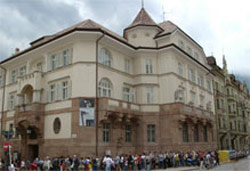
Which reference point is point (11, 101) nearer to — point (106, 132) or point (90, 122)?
point (90, 122)

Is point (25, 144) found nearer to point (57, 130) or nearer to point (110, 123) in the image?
point (57, 130)

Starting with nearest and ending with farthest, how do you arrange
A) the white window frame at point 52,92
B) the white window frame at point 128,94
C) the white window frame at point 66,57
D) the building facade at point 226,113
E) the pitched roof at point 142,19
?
the white window frame at point 66,57
the white window frame at point 52,92
the white window frame at point 128,94
the pitched roof at point 142,19
the building facade at point 226,113

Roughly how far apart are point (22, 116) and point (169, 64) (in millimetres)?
16897

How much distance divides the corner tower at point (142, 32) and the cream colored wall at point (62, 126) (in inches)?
509

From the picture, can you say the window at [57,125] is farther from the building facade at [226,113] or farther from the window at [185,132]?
the building facade at [226,113]

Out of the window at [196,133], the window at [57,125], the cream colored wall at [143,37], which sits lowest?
the window at [196,133]

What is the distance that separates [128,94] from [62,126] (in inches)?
336

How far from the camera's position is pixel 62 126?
82.3ft

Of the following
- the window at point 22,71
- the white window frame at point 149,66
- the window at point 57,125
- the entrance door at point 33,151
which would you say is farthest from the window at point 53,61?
the white window frame at point 149,66

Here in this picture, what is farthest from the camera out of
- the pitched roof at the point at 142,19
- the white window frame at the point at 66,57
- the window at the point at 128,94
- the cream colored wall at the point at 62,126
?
the pitched roof at the point at 142,19

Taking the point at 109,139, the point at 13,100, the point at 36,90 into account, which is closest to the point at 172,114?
the point at 109,139

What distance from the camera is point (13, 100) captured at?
3325 cm

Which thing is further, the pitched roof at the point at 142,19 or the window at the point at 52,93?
the pitched roof at the point at 142,19

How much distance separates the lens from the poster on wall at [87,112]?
78.3 ft
